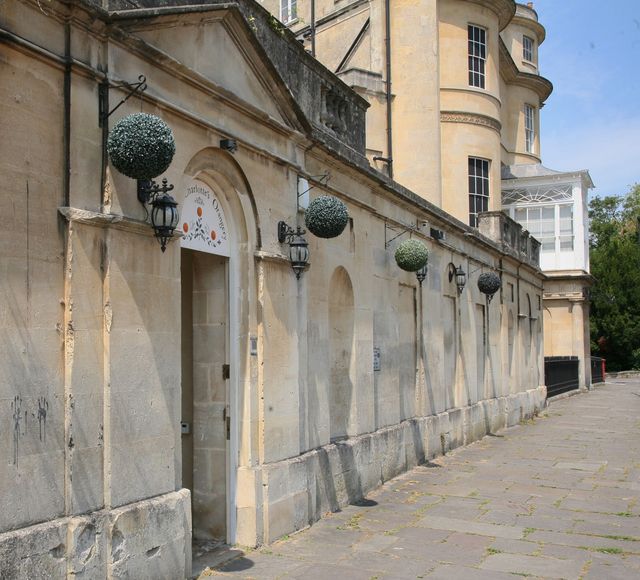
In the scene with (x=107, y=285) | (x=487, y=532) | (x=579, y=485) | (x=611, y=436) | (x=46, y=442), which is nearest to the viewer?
(x=46, y=442)

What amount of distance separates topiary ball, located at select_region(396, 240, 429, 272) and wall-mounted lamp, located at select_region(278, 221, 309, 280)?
127 inches

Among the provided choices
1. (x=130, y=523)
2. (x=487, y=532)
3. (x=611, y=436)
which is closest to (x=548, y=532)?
(x=487, y=532)

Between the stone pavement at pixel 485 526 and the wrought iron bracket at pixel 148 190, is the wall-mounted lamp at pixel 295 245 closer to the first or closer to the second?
the wrought iron bracket at pixel 148 190

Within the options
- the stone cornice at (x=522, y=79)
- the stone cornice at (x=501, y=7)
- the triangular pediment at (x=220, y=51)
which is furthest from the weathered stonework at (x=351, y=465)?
the stone cornice at (x=522, y=79)

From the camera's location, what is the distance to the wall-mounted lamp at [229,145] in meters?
7.37

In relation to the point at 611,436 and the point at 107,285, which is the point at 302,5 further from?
→ the point at 107,285

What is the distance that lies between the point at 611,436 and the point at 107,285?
1493 cm

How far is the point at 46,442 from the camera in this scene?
5133 millimetres

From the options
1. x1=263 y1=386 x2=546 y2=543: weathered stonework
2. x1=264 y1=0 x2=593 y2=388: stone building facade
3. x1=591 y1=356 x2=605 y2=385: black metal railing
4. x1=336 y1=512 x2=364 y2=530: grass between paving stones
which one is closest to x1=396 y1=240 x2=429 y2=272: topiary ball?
x1=263 y1=386 x2=546 y2=543: weathered stonework

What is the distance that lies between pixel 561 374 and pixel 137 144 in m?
28.3

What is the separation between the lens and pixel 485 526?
895 cm

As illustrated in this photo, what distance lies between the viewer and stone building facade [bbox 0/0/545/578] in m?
5.11

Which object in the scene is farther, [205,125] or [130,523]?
[205,125]

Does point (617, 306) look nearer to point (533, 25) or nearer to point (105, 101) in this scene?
point (533, 25)
